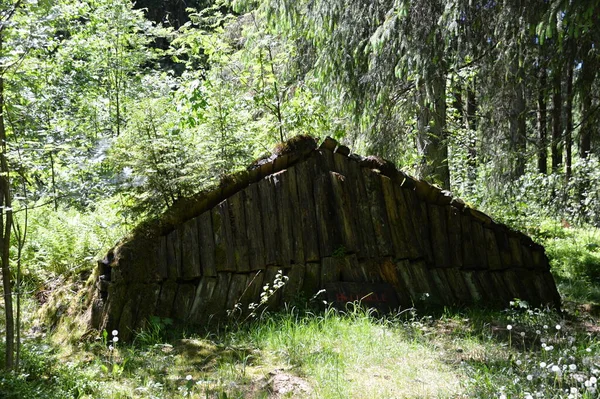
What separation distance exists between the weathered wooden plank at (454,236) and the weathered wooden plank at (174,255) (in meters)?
3.27

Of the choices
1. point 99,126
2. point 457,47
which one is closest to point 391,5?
point 457,47

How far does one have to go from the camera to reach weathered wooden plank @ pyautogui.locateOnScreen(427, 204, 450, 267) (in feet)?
22.4

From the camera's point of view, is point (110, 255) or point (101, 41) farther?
point (101, 41)

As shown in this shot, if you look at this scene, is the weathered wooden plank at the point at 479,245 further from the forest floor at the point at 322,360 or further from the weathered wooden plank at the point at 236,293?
the weathered wooden plank at the point at 236,293

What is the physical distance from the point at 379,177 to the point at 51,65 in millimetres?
8082

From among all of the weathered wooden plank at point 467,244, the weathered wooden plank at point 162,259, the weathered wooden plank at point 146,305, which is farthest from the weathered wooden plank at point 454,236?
the weathered wooden plank at point 146,305

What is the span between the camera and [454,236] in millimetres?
6918

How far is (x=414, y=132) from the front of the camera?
855 cm

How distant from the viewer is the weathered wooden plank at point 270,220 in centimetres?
617

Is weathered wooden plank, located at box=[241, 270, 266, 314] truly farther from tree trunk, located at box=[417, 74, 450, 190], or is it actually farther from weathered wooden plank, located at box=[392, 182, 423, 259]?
tree trunk, located at box=[417, 74, 450, 190]

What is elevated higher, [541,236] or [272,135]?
[272,135]

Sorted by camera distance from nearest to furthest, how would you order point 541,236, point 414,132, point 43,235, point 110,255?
1. point 110,255
2. point 43,235
3. point 414,132
4. point 541,236

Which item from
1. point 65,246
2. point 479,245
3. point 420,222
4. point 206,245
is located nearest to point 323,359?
point 206,245

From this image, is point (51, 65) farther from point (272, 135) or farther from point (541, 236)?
point (541, 236)
